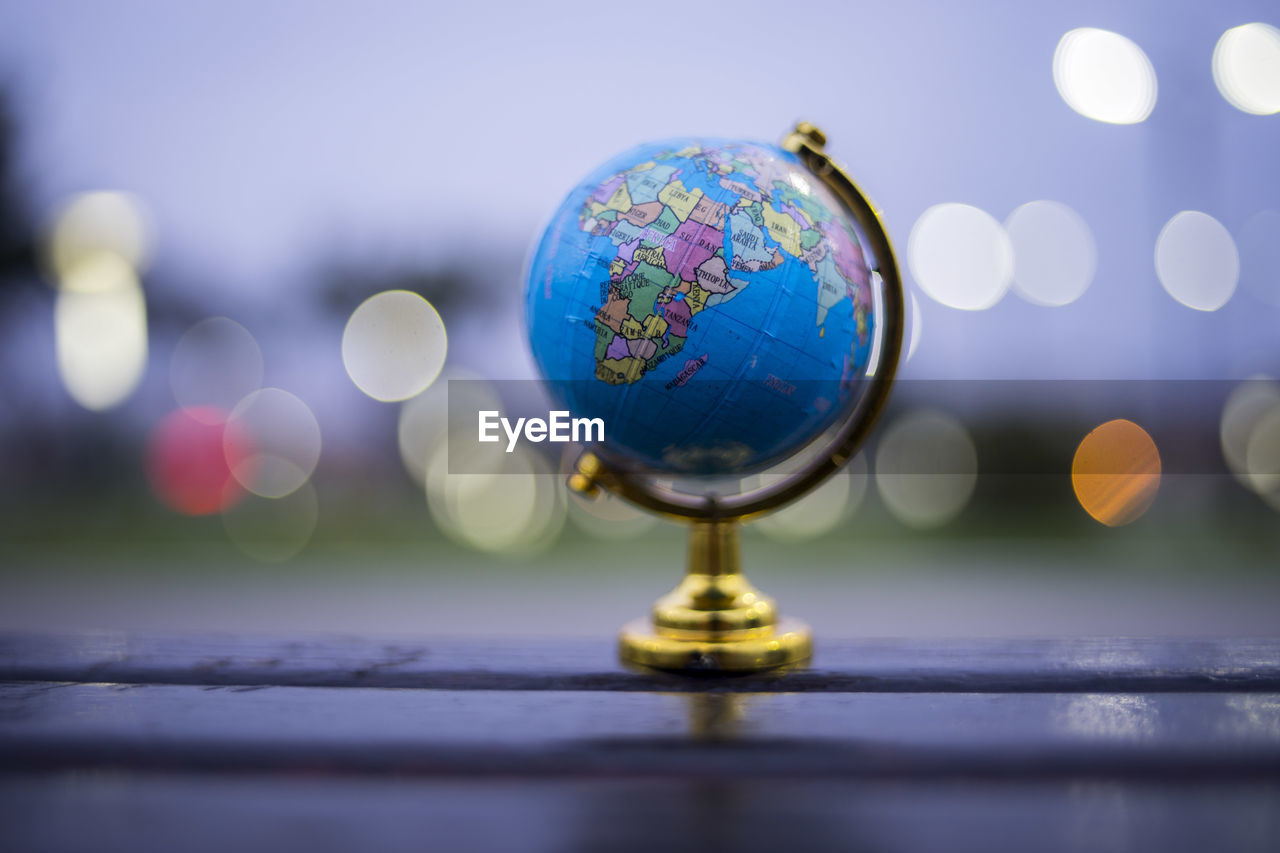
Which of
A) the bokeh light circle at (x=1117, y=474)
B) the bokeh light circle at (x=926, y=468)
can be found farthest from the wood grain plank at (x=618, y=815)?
the bokeh light circle at (x=1117, y=474)

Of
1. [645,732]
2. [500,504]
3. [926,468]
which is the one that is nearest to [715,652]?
[645,732]

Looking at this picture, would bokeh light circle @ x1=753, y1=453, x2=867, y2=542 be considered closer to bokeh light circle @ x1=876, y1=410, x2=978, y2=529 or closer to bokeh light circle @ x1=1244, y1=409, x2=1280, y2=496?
bokeh light circle @ x1=876, y1=410, x2=978, y2=529

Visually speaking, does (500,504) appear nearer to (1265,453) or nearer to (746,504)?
(1265,453)

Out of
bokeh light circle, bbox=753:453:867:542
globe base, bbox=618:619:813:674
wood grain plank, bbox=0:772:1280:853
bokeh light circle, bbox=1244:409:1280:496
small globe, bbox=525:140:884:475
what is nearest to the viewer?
wood grain plank, bbox=0:772:1280:853

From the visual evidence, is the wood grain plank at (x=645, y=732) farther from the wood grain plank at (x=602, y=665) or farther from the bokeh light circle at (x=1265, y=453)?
the bokeh light circle at (x=1265, y=453)

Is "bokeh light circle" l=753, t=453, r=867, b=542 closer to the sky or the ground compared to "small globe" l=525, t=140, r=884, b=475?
closer to the ground

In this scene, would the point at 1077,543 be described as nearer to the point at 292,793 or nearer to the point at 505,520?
the point at 505,520

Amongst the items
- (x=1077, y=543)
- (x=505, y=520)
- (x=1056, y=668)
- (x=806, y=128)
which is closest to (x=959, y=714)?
(x=1056, y=668)

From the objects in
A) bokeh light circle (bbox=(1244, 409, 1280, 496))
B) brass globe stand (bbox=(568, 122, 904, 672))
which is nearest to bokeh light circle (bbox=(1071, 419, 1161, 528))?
bokeh light circle (bbox=(1244, 409, 1280, 496))
